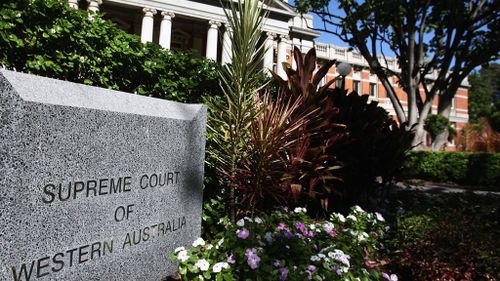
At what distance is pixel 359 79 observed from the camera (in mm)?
45094

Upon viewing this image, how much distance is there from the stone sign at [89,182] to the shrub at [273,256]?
12.6 inches

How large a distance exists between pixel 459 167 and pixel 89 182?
1562 centimetres

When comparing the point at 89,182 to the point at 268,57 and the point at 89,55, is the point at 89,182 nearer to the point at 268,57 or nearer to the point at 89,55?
the point at 89,55

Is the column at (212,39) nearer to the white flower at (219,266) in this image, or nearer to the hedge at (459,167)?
the hedge at (459,167)

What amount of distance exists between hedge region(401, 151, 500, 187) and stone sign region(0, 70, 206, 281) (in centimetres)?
1246

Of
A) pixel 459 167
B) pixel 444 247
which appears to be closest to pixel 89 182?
pixel 444 247

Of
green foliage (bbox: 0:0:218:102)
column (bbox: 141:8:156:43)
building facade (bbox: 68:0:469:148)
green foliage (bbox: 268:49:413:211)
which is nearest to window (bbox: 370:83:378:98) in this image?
building facade (bbox: 68:0:469:148)

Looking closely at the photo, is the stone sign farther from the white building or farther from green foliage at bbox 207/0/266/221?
the white building

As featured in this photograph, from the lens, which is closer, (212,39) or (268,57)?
(268,57)

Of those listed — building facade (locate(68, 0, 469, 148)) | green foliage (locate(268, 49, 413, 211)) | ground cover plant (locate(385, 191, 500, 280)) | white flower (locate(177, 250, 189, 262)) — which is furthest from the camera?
building facade (locate(68, 0, 469, 148))

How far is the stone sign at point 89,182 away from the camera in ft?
5.17

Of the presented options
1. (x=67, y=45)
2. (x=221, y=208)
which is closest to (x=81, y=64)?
(x=67, y=45)

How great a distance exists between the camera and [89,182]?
192cm

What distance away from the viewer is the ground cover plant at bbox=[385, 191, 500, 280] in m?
2.73
